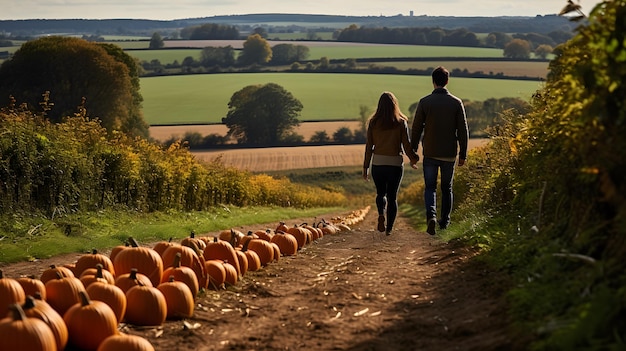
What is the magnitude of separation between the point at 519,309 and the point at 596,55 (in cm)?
208

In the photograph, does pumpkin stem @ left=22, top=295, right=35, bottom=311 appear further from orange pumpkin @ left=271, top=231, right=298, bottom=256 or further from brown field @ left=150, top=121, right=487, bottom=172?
brown field @ left=150, top=121, right=487, bottom=172

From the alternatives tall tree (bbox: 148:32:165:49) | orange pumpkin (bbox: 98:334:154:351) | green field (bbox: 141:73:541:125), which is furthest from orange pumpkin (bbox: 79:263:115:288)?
tall tree (bbox: 148:32:165:49)

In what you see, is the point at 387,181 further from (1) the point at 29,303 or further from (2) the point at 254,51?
(2) the point at 254,51

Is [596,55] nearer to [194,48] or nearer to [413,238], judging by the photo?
[413,238]

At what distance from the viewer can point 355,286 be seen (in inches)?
371

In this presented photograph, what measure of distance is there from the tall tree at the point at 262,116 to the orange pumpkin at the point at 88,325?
89.1m

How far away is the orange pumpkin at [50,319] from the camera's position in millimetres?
6949

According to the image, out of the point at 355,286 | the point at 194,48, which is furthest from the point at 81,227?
the point at 194,48

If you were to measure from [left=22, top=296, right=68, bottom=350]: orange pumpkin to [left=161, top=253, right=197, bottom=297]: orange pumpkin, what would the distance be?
1.97m

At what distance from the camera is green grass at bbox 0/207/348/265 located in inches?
597

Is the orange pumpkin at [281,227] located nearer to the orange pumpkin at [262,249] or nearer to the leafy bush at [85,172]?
the orange pumpkin at [262,249]

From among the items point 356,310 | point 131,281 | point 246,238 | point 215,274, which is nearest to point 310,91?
point 246,238

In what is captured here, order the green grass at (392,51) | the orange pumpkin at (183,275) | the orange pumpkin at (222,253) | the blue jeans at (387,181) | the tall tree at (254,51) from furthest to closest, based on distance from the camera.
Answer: the green grass at (392,51), the tall tree at (254,51), the blue jeans at (387,181), the orange pumpkin at (222,253), the orange pumpkin at (183,275)

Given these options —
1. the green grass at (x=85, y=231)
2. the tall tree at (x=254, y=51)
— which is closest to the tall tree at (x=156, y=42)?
the tall tree at (x=254, y=51)
